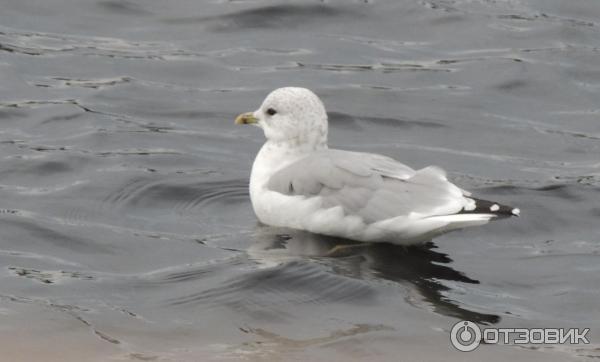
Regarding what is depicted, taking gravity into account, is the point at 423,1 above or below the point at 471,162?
above

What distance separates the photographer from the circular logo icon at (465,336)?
7809mm

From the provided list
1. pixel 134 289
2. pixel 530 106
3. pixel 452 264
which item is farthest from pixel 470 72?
pixel 134 289

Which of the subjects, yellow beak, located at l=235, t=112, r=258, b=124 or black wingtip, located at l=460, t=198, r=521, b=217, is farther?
yellow beak, located at l=235, t=112, r=258, b=124

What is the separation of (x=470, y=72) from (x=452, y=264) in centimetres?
496

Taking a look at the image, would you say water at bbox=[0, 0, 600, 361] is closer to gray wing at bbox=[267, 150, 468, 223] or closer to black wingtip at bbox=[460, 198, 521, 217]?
gray wing at bbox=[267, 150, 468, 223]

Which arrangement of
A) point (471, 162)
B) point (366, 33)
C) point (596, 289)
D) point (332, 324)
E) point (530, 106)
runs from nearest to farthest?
point (332, 324), point (596, 289), point (471, 162), point (530, 106), point (366, 33)

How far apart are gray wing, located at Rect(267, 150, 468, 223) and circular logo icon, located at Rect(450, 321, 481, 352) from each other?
988 mm

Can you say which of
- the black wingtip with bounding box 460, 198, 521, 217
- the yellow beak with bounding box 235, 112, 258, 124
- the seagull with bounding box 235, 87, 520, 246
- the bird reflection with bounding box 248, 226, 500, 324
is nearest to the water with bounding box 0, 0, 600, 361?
the bird reflection with bounding box 248, 226, 500, 324

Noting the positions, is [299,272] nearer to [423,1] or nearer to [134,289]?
[134,289]

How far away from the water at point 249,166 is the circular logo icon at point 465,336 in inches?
3.0

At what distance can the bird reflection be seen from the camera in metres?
8.88

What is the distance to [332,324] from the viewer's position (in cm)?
809

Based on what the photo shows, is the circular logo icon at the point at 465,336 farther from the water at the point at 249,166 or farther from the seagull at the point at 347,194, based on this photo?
the seagull at the point at 347,194

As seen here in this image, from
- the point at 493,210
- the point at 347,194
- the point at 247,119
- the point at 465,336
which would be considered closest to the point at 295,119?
the point at 247,119
